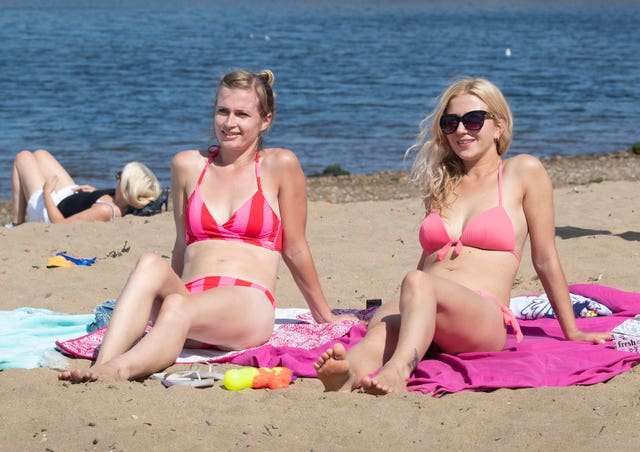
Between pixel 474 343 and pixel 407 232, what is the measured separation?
390cm

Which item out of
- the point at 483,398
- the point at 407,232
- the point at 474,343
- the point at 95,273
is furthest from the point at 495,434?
the point at 407,232

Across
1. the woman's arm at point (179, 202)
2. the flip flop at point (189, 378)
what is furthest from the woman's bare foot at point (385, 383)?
the woman's arm at point (179, 202)

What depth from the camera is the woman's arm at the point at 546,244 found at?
4.75 m

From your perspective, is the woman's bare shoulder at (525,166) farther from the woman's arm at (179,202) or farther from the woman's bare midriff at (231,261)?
the woman's arm at (179,202)

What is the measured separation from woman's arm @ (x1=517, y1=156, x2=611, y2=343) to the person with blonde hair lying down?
5258 mm

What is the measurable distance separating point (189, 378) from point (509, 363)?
56.6 inches

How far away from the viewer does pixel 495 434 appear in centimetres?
372

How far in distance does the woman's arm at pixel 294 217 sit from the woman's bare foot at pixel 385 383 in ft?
3.94

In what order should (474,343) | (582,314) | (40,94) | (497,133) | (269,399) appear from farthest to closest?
(40,94), (582,314), (497,133), (474,343), (269,399)

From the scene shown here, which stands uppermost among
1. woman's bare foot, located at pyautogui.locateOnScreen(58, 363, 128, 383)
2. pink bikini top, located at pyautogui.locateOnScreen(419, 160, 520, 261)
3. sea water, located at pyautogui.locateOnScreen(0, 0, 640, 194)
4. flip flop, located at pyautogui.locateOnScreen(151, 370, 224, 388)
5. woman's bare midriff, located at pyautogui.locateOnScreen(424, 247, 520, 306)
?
pink bikini top, located at pyautogui.locateOnScreen(419, 160, 520, 261)

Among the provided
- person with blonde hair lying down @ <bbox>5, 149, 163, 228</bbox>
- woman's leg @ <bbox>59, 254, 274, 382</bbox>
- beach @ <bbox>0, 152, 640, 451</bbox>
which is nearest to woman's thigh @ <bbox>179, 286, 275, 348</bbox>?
woman's leg @ <bbox>59, 254, 274, 382</bbox>

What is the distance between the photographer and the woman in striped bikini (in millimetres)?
4914

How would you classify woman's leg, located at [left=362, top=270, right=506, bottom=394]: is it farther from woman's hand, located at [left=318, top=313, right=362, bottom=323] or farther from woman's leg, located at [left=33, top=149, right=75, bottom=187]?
woman's leg, located at [left=33, top=149, right=75, bottom=187]

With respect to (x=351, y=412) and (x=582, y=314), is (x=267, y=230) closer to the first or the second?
(x=351, y=412)
